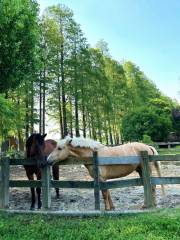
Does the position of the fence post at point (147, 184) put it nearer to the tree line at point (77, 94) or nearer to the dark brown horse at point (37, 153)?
the dark brown horse at point (37, 153)

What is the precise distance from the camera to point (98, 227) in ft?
19.7

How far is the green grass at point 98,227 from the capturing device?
545 cm

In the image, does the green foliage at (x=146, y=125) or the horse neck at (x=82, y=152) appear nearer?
the horse neck at (x=82, y=152)

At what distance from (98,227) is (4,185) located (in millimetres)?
2703

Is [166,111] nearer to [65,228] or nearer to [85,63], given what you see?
[85,63]

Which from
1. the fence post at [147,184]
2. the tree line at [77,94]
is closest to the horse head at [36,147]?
the fence post at [147,184]

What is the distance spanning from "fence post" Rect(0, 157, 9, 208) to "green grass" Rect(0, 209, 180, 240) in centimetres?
86

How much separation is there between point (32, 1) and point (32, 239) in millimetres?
8789

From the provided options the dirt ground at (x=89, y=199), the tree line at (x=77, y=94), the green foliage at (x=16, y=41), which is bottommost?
the dirt ground at (x=89, y=199)

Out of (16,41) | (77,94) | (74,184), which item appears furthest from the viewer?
(77,94)

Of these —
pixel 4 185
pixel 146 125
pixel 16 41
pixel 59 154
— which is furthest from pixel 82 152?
pixel 146 125

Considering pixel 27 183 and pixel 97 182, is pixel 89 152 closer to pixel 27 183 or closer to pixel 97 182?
pixel 97 182

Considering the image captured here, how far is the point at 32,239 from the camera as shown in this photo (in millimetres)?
5398

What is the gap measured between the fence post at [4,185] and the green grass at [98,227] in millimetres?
863
